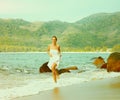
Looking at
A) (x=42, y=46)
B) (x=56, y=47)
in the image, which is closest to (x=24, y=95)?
(x=56, y=47)

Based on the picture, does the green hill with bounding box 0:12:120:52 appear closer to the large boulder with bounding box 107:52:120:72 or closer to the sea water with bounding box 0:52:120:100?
the sea water with bounding box 0:52:120:100

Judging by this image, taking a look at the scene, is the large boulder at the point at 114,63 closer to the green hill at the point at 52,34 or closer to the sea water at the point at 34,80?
the sea water at the point at 34,80

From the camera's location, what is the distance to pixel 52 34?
87750 millimetres

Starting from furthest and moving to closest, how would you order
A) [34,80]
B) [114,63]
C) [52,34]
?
[52,34], [114,63], [34,80]

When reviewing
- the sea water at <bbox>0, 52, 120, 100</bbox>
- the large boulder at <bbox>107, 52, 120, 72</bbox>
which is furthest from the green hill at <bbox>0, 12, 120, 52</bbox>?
the large boulder at <bbox>107, 52, 120, 72</bbox>

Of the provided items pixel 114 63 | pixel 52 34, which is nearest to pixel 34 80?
pixel 114 63

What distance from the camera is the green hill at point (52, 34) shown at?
80.7 meters

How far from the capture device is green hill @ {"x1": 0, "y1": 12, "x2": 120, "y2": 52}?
80.7 metres

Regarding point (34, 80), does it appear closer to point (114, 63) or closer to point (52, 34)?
point (114, 63)

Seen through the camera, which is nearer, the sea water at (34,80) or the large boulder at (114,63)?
the sea water at (34,80)

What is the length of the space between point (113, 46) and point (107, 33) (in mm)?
17667

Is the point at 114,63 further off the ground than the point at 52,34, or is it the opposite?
the point at 52,34

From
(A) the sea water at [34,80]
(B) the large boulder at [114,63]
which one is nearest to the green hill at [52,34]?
(A) the sea water at [34,80]

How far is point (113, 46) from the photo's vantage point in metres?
82.3
